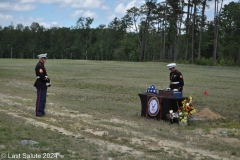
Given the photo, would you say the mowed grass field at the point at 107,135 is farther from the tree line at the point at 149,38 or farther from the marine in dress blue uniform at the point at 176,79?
the tree line at the point at 149,38

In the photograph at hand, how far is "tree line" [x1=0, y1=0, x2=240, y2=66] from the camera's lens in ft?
234

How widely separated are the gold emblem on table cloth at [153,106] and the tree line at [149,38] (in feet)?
153

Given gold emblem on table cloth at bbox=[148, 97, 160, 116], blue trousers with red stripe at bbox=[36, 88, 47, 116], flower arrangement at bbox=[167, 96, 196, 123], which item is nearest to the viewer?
flower arrangement at bbox=[167, 96, 196, 123]

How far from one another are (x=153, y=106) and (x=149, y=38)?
99857mm

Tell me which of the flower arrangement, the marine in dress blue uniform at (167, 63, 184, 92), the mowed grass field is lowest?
the mowed grass field

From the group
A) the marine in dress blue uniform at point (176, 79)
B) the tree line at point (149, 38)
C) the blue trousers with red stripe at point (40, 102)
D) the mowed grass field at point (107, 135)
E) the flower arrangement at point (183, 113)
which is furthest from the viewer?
the tree line at point (149, 38)

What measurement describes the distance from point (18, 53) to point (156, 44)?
2167 inches

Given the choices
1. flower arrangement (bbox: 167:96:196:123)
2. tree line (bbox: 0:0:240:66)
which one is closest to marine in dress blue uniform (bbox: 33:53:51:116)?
flower arrangement (bbox: 167:96:196:123)

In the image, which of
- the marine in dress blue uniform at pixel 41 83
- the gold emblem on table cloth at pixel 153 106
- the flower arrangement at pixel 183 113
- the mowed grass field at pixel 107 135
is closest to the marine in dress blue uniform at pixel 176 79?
the gold emblem on table cloth at pixel 153 106

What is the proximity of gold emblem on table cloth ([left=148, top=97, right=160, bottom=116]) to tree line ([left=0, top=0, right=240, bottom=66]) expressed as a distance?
4658cm

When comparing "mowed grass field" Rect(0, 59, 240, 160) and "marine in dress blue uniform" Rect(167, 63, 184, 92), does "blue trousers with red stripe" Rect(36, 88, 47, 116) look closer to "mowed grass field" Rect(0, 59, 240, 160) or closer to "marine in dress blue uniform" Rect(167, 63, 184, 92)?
"mowed grass field" Rect(0, 59, 240, 160)

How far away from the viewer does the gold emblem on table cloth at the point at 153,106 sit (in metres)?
11.6

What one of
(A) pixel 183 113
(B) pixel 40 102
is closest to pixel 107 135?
(A) pixel 183 113

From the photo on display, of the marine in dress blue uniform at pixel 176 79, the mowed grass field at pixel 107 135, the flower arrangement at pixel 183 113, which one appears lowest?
the mowed grass field at pixel 107 135
